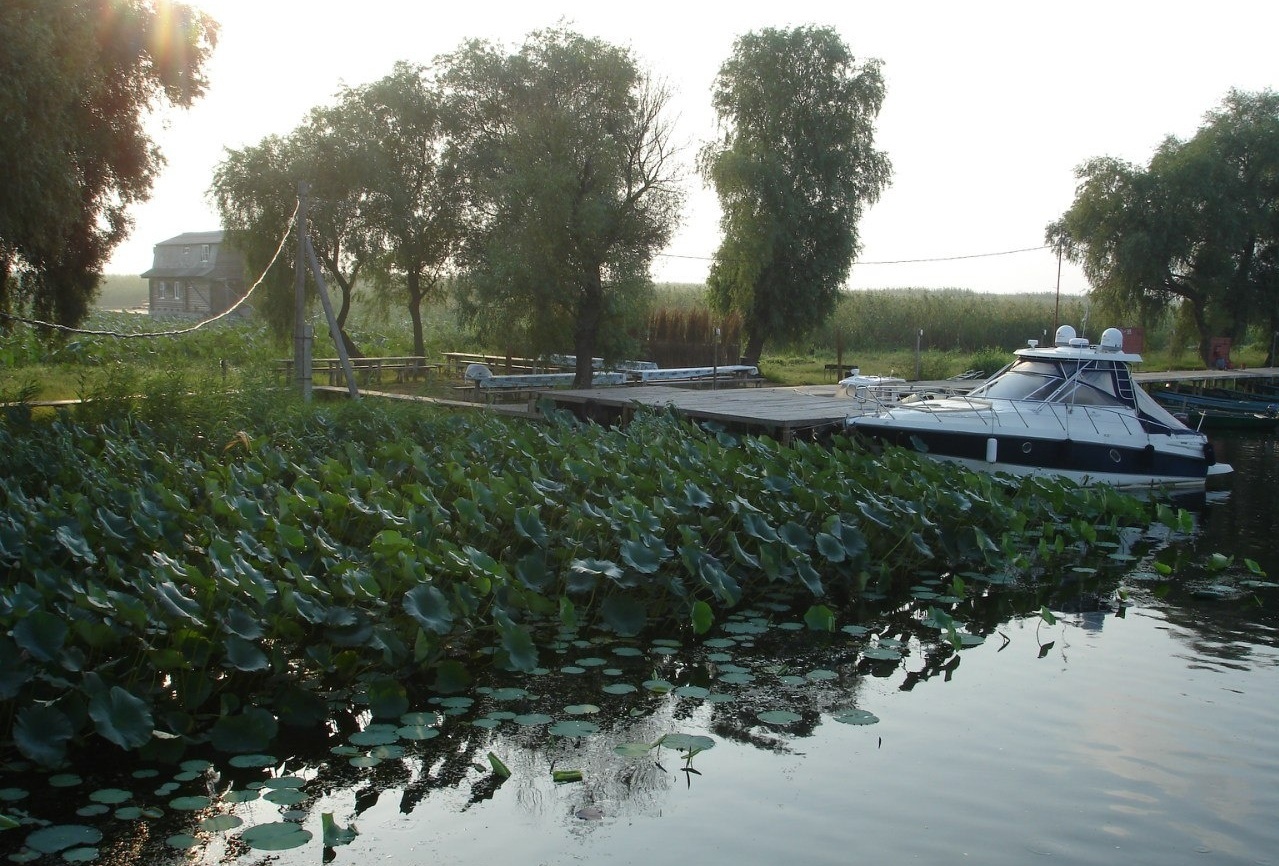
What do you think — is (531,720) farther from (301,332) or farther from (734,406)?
(734,406)

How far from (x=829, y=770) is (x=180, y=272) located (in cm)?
5922

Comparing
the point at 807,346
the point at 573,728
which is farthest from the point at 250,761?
the point at 807,346

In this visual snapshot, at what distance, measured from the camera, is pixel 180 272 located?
5878 cm

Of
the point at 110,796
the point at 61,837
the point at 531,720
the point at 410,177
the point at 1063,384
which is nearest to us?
the point at 61,837

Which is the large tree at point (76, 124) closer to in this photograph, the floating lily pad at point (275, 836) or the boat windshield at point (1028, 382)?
the floating lily pad at point (275, 836)

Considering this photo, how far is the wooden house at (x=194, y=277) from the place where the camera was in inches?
2138

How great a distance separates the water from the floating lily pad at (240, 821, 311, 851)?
0.08 metres

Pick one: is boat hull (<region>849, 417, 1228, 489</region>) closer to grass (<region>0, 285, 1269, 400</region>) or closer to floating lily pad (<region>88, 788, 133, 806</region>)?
grass (<region>0, 285, 1269, 400</region>)

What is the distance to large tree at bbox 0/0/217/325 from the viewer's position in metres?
13.7

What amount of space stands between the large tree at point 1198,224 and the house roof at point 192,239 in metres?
44.9

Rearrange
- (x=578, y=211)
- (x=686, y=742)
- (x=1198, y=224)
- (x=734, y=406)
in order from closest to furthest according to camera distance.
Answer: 1. (x=686, y=742)
2. (x=734, y=406)
3. (x=578, y=211)
4. (x=1198, y=224)

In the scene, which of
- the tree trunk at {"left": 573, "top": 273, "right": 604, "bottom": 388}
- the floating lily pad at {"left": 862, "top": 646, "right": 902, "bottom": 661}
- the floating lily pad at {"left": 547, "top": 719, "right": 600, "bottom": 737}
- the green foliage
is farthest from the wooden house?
the floating lily pad at {"left": 547, "top": 719, "right": 600, "bottom": 737}

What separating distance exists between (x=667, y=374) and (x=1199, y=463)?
12.1m

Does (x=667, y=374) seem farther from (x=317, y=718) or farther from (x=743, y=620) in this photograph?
(x=317, y=718)
